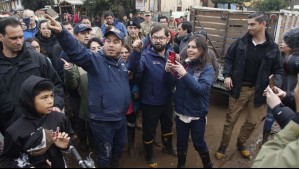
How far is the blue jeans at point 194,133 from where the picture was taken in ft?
11.1

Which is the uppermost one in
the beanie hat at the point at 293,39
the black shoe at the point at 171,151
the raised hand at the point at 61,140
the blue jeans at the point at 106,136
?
the beanie hat at the point at 293,39

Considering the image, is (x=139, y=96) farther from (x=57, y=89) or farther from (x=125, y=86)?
(x=57, y=89)

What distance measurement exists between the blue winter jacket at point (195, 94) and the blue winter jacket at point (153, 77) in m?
0.27

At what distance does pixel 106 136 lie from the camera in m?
3.00

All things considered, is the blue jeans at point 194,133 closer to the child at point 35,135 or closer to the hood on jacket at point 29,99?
the child at point 35,135

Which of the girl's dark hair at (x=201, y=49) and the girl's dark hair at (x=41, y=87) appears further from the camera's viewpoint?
the girl's dark hair at (x=201, y=49)

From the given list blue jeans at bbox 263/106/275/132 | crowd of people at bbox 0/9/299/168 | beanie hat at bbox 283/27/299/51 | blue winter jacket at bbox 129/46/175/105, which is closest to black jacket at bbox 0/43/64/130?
crowd of people at bbox 0/9/299/168

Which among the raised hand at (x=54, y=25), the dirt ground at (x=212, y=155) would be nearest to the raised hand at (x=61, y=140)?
the raised hand at (x=54, y=25)

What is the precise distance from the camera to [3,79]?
103 inches

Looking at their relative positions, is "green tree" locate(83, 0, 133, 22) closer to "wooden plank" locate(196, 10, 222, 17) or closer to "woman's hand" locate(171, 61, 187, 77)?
"wooden plank" locate(196, 10, 222, 17)

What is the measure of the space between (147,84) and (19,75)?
5.30 ft

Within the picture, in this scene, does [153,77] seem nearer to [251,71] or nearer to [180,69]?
[180,69]

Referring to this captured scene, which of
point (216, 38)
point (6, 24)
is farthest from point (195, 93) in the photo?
point (216, 38)

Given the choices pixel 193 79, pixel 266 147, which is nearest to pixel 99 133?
pixel 193 79
